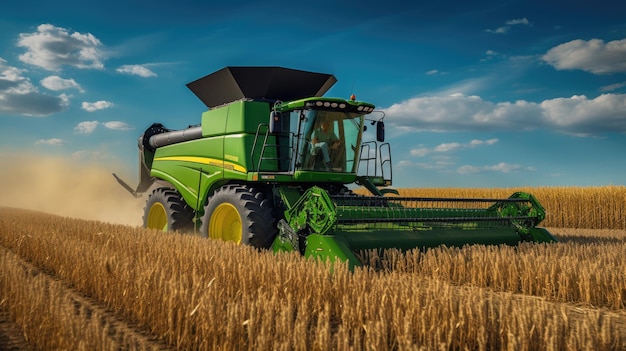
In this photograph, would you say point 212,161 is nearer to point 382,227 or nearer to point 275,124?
point 275,124

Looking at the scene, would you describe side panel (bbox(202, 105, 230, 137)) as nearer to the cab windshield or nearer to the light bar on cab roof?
the cab windshield

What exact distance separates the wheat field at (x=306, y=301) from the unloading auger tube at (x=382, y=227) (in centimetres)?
Result: 35

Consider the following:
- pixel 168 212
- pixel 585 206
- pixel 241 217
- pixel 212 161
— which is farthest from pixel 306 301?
pixel 585 206

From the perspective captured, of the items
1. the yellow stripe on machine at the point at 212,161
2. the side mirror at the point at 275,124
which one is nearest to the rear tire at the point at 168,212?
the yellow stripe on machine at the point at 212,161

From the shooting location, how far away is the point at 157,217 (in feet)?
33.3

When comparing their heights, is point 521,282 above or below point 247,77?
below

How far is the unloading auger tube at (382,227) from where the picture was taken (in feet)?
18.0

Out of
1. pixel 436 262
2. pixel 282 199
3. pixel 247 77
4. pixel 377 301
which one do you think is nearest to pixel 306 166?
pixel 282 199

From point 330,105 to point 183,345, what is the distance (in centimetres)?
461

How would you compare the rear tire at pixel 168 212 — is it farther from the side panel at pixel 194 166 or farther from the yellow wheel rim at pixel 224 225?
the yellow wheel rim at pixel 224 225

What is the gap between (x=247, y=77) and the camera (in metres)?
7.93

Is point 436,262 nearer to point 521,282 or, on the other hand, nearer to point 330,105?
Answer: point 521,282

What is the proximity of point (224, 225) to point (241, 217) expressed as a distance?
0.96 meters

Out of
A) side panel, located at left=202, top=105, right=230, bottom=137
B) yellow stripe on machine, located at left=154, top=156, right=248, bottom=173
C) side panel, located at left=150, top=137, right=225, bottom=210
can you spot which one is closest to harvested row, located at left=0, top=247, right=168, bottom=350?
yellow stripe on machine, located at left=154, top=156, right=248, bottom=173
